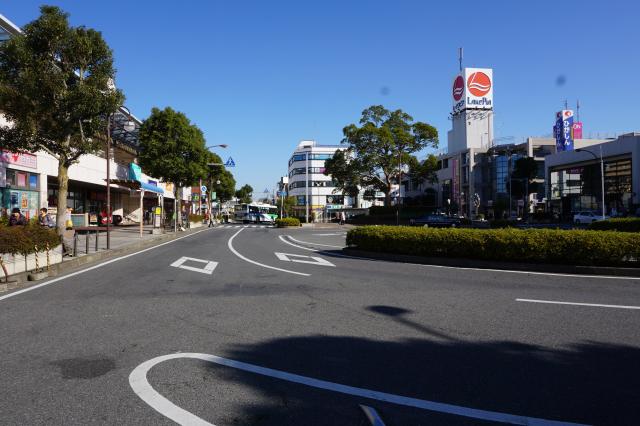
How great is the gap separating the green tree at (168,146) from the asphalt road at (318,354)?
26.0 meters

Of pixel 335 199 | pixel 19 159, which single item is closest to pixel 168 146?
pixel 19 159

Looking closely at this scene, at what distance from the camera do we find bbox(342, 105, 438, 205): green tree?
48.7 metres

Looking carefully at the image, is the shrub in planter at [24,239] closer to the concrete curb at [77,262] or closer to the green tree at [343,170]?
the concrete curb at [77,262]

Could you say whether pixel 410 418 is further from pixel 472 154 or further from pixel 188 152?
pixel 472 154

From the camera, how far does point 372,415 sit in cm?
344

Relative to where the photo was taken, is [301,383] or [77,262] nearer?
[301,383]

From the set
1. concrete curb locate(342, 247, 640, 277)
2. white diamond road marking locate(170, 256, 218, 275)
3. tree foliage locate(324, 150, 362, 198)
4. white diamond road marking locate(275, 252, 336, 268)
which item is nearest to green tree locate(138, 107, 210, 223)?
tree foliage locate(324, 150, 362, 198)

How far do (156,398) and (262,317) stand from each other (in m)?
2.94

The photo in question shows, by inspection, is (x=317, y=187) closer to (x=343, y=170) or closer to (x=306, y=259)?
(x=343, y=170)

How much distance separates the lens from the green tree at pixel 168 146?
3409cm

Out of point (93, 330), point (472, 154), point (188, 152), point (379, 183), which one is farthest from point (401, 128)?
point (93, 330)

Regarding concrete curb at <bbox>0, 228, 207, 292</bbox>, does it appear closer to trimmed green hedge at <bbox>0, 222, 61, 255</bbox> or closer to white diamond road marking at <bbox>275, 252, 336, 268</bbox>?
trimmed green hedge at <bbox>0, 222, 61, 255</bbox>

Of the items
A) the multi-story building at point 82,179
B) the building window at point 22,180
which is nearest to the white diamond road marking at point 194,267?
the multi-story building at point 82,179

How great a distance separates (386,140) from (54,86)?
37191mm
